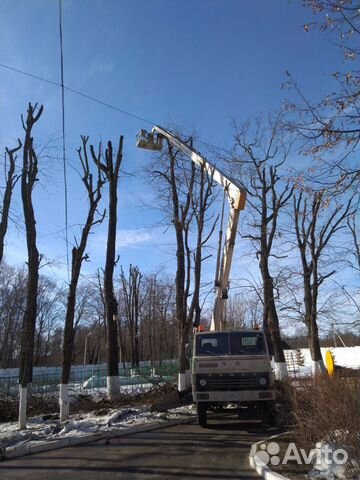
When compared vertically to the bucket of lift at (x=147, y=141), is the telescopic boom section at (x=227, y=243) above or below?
below

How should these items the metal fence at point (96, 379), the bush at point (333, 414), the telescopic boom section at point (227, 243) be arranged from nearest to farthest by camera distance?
the bush at point (333, 414) < the telescopic boom section at point (227, 243) < the metal fence at point (96, 379)

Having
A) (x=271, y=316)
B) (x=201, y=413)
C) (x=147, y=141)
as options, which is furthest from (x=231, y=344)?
(x=271, y=316)

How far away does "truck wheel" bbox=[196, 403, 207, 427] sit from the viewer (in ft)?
40.8

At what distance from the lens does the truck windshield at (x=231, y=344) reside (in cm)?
1276

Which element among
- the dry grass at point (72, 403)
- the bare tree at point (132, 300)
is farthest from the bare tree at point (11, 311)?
the dry grass at point (72, 403)

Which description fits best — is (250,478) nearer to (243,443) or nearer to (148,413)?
(243,443)

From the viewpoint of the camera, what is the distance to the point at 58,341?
83.8m

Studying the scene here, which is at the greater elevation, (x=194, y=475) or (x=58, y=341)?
(x=58, y=341)

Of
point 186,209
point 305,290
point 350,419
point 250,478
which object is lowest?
point 250,478

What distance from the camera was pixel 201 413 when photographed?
1252 centimetres

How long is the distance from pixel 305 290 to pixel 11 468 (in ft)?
77.0

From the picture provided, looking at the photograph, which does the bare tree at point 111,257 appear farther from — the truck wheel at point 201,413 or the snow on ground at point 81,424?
the truck wheel at point 201,413

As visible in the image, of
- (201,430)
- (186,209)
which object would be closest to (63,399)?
(201,430)

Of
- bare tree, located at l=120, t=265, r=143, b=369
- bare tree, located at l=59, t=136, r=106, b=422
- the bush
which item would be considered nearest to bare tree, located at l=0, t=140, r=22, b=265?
→ bare tree, located at l=59, t=136, r=106, b=422
